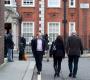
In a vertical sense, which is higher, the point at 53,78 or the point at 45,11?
the point at 45,11

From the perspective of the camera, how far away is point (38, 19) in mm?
47156

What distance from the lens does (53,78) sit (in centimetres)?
1972

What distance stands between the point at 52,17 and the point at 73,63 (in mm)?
26945

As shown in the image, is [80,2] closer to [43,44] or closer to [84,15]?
[84,15]

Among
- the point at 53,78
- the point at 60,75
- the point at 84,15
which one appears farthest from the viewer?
the point at 84,15

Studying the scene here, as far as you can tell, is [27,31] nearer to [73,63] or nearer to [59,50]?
[73,63]

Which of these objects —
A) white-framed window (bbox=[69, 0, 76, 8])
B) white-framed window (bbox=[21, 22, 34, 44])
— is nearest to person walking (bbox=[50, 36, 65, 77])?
white-framed window (bbox=[21, 22, 34, 44])

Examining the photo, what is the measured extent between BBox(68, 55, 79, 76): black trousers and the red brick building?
2630cm

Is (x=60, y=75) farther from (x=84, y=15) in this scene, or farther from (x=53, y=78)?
(x=84, y=15)

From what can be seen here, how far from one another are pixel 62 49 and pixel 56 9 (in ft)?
90.7

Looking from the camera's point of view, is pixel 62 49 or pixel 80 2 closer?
pixel 62 49

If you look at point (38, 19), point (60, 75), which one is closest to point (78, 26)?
point (38, 19)

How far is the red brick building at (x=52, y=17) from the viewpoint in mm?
46828

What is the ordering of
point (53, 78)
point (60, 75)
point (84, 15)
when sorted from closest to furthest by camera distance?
point (53, 78) → point (60, 75) → point (84, 15)
